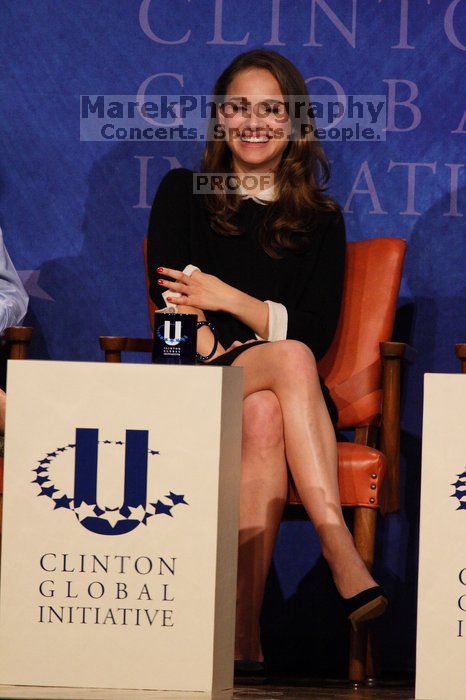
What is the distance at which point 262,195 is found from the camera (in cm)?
307

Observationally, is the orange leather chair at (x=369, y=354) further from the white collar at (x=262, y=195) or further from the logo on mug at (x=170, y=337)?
the logo on mug at (x=170, y=337)

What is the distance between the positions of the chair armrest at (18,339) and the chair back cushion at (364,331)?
0.80 metres

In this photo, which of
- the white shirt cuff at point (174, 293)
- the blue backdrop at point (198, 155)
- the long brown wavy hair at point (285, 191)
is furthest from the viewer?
the blue backdrop at point (198, 155)

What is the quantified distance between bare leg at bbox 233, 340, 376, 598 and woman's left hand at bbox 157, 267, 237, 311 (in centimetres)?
41

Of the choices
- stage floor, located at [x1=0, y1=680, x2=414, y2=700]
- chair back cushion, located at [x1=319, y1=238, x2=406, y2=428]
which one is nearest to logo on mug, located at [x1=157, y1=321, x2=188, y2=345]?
stage floor, located at [x1=0, y1=680, x2=414, y2=700]

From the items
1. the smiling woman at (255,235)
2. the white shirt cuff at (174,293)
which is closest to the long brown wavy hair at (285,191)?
the smiling woman at (255,235)

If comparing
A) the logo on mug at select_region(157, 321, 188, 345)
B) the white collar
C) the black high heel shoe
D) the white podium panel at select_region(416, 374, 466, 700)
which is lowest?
the black high heel shoe

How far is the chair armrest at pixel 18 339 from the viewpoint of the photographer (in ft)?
9.51

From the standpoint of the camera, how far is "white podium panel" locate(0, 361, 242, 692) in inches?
73.8

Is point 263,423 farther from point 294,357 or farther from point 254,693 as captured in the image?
point 254,693

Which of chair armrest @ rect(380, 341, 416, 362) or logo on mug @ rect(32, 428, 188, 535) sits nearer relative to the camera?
logo on mug @ rect(32, 428, 188, 535)

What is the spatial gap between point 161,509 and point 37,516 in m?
0.21

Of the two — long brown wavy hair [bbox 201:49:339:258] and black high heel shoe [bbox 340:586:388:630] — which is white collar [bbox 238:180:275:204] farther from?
black high heel shoe [bbox 340:586:388:630]

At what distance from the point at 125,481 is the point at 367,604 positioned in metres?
0.65
